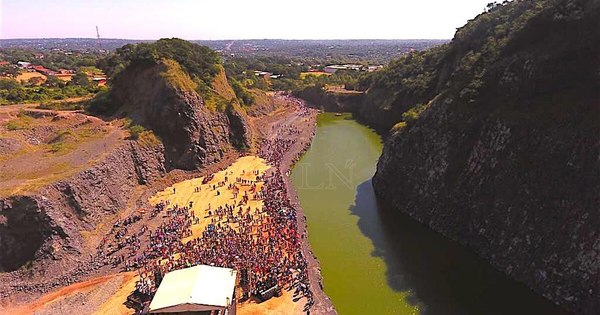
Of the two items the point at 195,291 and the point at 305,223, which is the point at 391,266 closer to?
the point at 305,223

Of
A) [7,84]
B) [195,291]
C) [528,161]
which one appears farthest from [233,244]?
[7,84]

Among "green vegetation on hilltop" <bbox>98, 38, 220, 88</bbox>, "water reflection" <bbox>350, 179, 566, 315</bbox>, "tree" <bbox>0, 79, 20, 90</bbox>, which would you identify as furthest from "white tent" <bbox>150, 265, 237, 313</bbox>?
"tree" <bbox>0, 79, 20, 90</bbox>

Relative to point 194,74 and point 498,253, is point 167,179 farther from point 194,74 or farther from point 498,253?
point 498,253

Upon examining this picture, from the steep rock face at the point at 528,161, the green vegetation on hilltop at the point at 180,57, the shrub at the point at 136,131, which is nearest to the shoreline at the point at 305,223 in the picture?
the steep rock face at the point at 528,161

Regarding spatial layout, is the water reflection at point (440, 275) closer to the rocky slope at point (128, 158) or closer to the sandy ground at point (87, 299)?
the sandy ground at point (87, 299)

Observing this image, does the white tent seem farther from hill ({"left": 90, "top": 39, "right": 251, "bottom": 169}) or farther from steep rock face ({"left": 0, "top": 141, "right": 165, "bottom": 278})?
hill ({"left": 90, "top": 39, "right": 251, "bottom": 169})

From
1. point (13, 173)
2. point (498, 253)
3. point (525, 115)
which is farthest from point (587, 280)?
point (13, 173)
